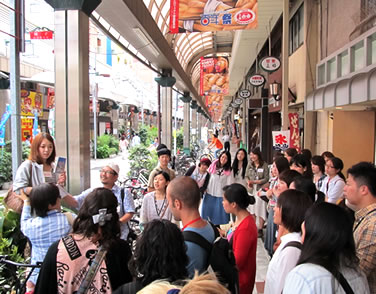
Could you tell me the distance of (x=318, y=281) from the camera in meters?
1.51

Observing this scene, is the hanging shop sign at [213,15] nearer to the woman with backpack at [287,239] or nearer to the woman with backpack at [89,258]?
the woman with backpack at [287,239]

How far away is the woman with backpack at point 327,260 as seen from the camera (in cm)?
152

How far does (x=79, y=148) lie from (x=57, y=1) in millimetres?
1894

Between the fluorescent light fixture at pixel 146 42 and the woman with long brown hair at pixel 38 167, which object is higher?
the fluorescent light fixture at pixel 146 42

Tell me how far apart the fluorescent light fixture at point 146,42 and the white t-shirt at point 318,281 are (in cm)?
589

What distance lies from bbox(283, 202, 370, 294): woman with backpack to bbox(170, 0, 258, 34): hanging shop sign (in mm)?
6869

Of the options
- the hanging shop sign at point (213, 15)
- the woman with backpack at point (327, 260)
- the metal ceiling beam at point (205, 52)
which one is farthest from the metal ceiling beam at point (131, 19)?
the metal ceiling beam at point (205, 52)

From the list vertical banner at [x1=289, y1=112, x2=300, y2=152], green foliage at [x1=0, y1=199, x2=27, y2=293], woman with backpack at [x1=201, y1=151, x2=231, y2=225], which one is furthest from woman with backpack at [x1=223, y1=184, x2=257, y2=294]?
vertical banner at [x1=289, y1=112, x2=300, y2=152]

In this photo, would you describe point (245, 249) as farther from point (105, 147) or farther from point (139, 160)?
point (105, 147)

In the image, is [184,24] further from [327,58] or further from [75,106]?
[75,106]

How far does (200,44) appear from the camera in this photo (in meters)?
22.1

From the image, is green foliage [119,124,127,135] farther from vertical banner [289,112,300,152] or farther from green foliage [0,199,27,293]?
green foliage [0,199,27,293]

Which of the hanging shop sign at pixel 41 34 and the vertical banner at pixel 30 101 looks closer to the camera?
the hanging shop sign at pixel 41 34

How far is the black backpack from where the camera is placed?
1.93 meters
